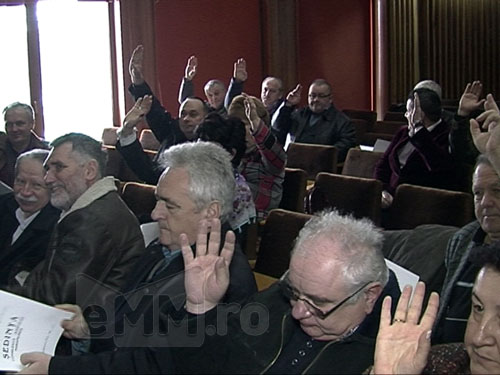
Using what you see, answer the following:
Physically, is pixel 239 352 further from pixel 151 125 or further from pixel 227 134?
pixel 151 125

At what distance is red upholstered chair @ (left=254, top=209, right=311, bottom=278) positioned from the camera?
3430mm

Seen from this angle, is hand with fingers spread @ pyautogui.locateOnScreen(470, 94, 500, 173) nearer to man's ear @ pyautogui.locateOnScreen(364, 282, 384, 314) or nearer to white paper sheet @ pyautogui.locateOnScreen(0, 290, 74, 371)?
man's ear @ pyautogui.locateOnScreen(364, 282, 384, 314)

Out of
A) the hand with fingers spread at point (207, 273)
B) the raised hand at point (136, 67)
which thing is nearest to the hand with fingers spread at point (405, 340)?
the hand with fingers spread at point (207, 273)

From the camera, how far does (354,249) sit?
89.3 inches

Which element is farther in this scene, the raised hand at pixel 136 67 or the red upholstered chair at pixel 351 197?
the raised hand at pixel 136 67

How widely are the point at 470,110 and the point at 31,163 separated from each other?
2314 mm

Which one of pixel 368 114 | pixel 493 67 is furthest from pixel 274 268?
pixel 493 67

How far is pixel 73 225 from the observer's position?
3217 mm

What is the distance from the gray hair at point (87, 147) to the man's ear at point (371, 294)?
1613 mm

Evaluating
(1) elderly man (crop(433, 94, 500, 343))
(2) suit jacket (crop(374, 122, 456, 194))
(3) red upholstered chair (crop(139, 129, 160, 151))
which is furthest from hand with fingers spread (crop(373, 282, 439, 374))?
(3) red upholstered chair (crop(139, 129, 160, 151))

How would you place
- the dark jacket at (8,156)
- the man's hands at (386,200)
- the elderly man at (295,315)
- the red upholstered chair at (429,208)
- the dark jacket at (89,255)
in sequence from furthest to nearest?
the dark jacket at (8,156) < the man's hands at (386,200) < the red upholstered chair at (429,208) < the dark jacket at (89,255) < the elderly man at (295,315)

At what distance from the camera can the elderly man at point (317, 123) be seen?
24.0ft

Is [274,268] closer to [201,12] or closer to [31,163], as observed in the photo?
[31,163]

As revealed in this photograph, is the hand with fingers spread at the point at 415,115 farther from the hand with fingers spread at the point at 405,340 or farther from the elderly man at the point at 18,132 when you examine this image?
the hand with fingers spread at the point at 405,340
